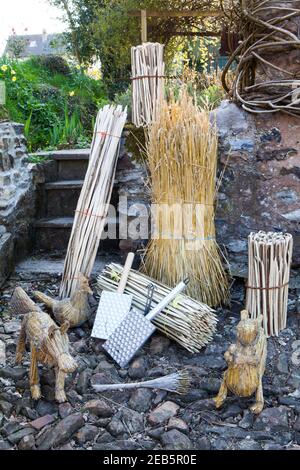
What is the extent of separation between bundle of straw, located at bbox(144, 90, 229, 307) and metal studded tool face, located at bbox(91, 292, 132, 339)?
31 cm

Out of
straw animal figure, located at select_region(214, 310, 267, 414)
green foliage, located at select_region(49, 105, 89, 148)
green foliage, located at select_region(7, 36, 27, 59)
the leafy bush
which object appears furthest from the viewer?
green foliage, located at select_region(7, 36, 27, 59)

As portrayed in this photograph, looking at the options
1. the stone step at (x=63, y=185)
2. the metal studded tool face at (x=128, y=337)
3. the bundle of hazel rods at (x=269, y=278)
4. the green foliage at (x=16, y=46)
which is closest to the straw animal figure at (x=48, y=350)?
the metal studded tool face at (x=128, y=337)

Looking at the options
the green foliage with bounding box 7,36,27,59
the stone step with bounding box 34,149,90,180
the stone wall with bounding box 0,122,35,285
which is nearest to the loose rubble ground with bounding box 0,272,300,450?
the stone wall with bounding box 0,122,35,285

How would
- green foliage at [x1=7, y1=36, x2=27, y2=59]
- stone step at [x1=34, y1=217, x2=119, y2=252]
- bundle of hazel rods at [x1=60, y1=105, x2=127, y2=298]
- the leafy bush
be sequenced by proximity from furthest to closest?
green foliage at [x1=7, y1=36, x2=27, y2=59]
the leafy bush
stone step at [x1=34, y1=217, x2=119, y2=252]
bundle of hazel rods at [x1=60, y1=105, x2=127, y2=298]

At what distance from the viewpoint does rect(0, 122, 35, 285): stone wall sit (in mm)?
3381

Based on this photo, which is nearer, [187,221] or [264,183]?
[187,221]

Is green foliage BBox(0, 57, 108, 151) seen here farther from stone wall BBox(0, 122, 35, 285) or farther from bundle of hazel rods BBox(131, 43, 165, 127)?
bundle of hazel rods BBox(131, 43, 165, 127)

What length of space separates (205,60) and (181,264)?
18.8 ft

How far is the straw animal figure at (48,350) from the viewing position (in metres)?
2.06

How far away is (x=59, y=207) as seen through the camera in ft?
13.3

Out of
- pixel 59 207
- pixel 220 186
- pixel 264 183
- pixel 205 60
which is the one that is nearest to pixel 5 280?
pixel 59 207

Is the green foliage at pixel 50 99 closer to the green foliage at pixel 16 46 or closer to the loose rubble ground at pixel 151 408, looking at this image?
the green foliage at pixel 16 46

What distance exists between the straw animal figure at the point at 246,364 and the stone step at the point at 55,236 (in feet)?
6.09
